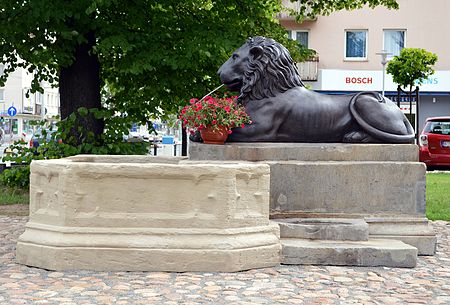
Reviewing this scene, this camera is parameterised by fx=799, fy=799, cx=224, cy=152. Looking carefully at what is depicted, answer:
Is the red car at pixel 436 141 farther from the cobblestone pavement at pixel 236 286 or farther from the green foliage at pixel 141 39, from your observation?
the cobblestone pavement at pixel 236 286

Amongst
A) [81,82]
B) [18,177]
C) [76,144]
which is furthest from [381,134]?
[18,177]

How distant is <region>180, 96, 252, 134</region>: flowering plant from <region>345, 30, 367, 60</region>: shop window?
95.6 ft

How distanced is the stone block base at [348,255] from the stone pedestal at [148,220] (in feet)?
1.41

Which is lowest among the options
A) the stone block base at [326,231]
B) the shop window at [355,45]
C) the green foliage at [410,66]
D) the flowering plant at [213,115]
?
the stone block base at [326,231]

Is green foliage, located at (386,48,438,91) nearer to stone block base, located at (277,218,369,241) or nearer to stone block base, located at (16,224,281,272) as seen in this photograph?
stone block base, located at (277,218,369,241)

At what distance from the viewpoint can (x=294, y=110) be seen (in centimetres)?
915

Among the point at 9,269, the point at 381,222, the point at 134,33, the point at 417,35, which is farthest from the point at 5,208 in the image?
the point at 417,35

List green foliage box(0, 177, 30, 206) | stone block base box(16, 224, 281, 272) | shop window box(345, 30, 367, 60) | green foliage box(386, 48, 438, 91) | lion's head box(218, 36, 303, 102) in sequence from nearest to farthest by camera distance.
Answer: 1. stone block base box(16, 224, 281, 272)
2. lion's head box(218, 36, 303, 102)
3. green foliage box(0, 177, 30, 206)
4. green foliage box(386, 48, 438, 91)
5. shop window box(345, 30, 367, 60)

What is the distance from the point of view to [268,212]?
310 inches

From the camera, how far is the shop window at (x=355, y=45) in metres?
37.1

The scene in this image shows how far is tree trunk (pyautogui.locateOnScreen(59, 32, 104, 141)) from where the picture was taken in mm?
14734

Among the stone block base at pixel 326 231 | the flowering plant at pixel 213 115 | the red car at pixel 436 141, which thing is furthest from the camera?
the red car at pixel 436 141

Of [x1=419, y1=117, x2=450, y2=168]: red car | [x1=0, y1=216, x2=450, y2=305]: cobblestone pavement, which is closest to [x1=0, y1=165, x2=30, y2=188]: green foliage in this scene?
[x1=0, y1=216, x2=450, y2=305]: cobblestone pavement

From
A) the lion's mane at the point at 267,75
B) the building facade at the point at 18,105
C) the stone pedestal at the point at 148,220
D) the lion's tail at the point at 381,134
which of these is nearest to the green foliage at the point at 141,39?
the lion's mane at the point at 267,75
